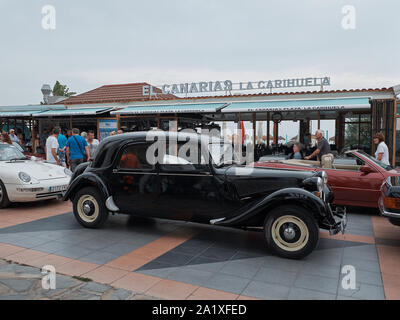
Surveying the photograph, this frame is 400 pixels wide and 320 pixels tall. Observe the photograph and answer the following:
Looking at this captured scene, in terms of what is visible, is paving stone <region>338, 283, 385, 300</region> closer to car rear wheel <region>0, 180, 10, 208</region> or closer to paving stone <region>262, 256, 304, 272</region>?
paving stone <region>262, 256, 304, 272</region>

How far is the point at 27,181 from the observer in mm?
6637

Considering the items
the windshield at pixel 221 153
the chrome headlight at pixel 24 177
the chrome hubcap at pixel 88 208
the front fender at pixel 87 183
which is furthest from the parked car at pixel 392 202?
the chrome headlight at pixel 24 177

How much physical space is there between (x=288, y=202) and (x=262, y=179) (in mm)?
459

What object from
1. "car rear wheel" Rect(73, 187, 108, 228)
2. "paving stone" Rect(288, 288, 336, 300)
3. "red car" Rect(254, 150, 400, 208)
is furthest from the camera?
"red car" Rect(254, 150, 400, 208)

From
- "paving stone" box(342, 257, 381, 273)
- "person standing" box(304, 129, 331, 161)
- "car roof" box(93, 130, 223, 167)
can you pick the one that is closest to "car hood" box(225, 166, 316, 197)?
"car roof" box(93, 130, 223, 167)

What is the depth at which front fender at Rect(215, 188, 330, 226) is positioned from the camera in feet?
13.2

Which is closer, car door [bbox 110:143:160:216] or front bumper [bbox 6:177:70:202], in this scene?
car door [bbox 110:143:160:216]

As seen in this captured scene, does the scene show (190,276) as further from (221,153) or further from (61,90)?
(61,90)

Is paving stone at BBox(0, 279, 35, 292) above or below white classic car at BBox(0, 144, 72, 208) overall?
below

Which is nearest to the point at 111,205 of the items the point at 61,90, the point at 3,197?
the point at 3,197

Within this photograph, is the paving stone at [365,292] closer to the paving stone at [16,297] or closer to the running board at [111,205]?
the paving stone at [16,297]

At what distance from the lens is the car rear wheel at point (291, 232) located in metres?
4.06

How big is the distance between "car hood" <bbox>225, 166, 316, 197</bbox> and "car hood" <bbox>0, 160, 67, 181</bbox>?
4402 mm

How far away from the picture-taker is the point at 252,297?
3154 mm
